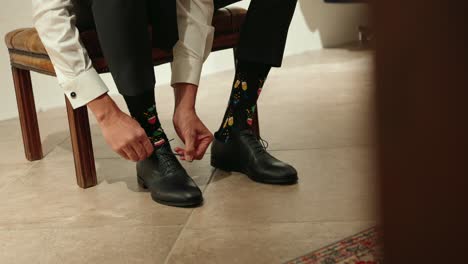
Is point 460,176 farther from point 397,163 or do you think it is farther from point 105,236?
point 105,236

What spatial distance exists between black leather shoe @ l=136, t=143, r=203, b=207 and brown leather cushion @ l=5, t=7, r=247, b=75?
0.73 feet

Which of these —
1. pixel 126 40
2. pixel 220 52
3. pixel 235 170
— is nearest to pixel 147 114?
pixel 126 40

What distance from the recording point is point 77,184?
1.46m

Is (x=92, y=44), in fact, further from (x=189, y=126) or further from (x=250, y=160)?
(x=250, y=160)

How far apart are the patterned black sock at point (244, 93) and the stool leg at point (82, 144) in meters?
0.30

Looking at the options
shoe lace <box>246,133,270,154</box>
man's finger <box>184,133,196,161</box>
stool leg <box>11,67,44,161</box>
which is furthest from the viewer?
stool leg <box>11,67,44,161</box>

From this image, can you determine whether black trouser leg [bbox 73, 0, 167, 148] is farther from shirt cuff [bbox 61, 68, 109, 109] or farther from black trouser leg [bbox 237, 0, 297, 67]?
black trouser leg [bbox 237, 0, 297, 67]

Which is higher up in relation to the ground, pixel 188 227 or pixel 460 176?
pixel 460 176

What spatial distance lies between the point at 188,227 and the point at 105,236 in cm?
15

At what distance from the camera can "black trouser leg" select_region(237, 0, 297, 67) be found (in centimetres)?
134

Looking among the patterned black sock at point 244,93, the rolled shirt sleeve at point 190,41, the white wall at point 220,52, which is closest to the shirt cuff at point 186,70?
the rolled shirt sleeve at point 190,41

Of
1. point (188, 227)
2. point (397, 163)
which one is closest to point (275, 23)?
point (188, 227)

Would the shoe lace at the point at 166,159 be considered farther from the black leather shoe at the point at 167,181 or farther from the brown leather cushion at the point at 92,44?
the brown leather cushion at the point at 92,44

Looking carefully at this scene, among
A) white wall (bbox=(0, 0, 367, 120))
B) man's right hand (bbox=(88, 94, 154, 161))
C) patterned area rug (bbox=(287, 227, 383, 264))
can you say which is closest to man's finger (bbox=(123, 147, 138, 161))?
man's right hand (bbox=(88, 94, 154, 161))
